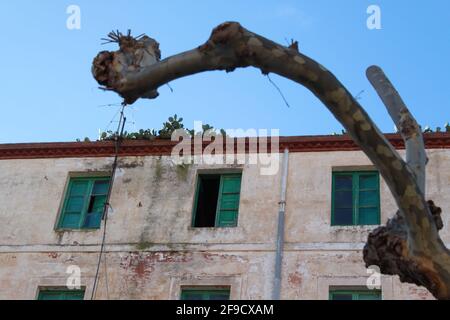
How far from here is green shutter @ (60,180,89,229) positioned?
18.5 m

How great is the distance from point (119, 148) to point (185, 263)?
3.91 m

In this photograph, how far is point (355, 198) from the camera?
17641 mm

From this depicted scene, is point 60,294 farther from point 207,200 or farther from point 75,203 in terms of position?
point 207,200

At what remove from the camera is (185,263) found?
17078 millimetres

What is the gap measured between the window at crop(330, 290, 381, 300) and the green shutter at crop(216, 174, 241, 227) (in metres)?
2.90

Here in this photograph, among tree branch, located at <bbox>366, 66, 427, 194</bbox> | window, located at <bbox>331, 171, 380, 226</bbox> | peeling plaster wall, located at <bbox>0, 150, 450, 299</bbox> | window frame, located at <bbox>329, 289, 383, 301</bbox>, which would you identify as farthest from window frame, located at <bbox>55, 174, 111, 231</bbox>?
tree branch, located at <bbox>366, 66, 427, 194</bbox>

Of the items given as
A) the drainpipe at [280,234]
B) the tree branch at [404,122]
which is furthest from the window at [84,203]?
the tree branch at [404,122]

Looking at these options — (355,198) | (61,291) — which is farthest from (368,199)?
(61,291)

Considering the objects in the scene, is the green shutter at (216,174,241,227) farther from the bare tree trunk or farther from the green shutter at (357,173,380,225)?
the bare tree trunk

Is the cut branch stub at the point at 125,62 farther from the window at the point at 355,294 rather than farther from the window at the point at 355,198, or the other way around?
the window at the point at 355,198

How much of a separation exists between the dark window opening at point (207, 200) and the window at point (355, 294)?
12.3ft
